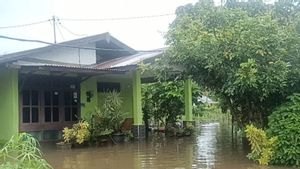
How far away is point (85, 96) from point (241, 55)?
9168 mm

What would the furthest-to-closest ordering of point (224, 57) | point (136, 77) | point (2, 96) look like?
point (136, 77), point (2, 96), point (224, 57)

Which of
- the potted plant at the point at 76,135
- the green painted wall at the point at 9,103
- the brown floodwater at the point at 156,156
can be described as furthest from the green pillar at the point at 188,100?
the green painted wall at the point at 9,103

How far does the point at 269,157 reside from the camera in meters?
9.30

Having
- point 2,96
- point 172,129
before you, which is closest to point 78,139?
point 2,96

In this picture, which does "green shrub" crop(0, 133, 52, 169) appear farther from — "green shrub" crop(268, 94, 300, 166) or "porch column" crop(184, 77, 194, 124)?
"porch column" crop(184, 77, 194, 124)

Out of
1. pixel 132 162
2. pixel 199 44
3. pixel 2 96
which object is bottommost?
pixel 132 162

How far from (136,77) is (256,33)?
23.7ft

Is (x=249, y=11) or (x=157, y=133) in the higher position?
(x=249, y=11)

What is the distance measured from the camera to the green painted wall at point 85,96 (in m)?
17.2

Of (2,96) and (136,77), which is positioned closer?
(2,96)

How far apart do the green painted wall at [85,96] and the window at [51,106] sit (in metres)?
1.14

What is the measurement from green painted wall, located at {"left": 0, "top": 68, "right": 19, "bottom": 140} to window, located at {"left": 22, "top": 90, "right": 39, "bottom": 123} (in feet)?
2.30

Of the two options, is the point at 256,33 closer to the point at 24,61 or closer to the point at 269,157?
the point at 269,157

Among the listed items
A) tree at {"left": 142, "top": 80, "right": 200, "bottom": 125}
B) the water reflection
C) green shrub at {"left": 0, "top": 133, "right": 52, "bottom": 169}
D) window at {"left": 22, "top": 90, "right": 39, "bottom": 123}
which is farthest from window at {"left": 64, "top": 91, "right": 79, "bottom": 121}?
green shrub at {"left": 0, "top": 133, "right": 52, "bottom": 169}
